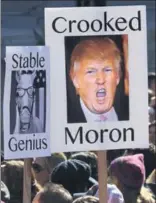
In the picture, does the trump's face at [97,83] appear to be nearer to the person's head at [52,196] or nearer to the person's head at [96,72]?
the person's head at [96,72]

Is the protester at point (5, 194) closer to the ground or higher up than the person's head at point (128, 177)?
closer to the ground

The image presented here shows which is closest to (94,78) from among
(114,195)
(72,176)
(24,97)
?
(24,97)

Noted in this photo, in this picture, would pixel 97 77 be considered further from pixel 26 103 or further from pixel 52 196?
pixel 52 196

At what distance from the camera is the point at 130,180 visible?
388 centimetres

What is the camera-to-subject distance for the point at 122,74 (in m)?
3.37

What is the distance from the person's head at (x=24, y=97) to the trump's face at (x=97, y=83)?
0.18 m

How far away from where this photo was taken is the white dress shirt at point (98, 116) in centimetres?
334

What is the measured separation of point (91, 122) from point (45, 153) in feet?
0.75

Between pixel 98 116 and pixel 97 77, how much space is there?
161 mm

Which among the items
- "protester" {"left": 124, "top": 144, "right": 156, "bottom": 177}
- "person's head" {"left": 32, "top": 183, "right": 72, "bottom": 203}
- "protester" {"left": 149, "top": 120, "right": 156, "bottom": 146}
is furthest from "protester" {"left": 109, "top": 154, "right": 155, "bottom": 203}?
"protester" {"left": 149, "top": 120, "right": 156, "bottom": 146}

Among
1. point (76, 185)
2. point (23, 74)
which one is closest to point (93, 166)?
point (76, 185)

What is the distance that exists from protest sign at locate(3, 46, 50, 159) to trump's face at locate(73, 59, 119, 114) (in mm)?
138

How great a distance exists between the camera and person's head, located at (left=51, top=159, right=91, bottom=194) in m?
4.05

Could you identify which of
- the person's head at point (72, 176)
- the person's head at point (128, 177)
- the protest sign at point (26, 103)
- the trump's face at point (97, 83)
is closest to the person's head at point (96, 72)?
the trump's face at point (97, 83)
